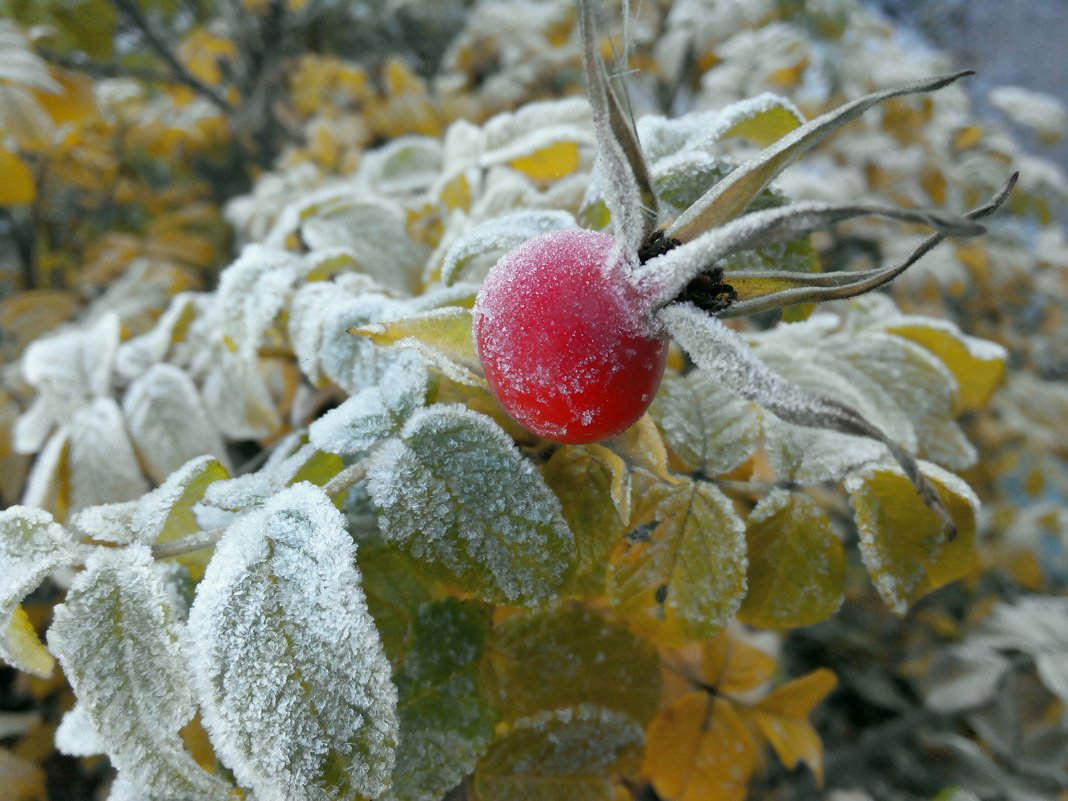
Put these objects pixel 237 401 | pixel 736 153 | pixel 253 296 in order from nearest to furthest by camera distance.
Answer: pixel 253 296 → pixel 237 401 → pixel 736 153

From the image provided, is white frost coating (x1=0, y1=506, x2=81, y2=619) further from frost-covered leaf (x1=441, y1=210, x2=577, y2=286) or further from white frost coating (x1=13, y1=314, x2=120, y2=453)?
white frost coating (x1=13, y1=314, x2=120, y2=453)

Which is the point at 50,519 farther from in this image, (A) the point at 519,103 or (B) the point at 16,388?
(A) the point at 519,103

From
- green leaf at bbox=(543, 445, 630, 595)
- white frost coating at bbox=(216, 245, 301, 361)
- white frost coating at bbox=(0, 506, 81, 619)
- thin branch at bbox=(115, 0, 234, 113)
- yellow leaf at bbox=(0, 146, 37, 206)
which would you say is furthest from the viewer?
thin branch at bbox=(115, 0, 234, 113)

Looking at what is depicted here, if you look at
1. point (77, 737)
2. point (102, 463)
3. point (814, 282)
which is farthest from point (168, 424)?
point (814, 282)

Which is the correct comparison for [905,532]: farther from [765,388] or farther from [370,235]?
[370,235]

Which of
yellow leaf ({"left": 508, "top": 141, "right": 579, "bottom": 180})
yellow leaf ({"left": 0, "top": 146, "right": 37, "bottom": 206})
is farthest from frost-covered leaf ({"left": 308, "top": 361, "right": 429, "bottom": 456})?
yellow leaf ({"left": 0, "top": 146, "right": 37, "bottom": 206})
